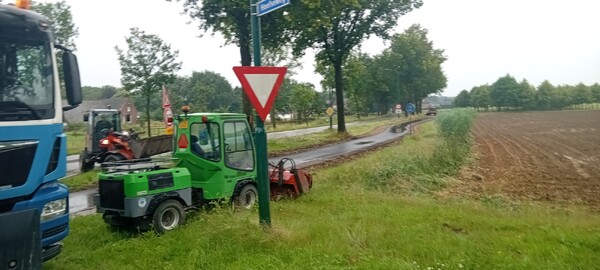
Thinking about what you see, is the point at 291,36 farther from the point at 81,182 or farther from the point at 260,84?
the point at 260,84

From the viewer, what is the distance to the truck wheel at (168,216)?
22.4 feet

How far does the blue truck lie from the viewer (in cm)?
387

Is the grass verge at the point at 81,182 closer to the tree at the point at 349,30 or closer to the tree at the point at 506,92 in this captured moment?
the tree at the point at 349,30

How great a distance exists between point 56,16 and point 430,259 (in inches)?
1525

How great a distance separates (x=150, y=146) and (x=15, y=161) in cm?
980

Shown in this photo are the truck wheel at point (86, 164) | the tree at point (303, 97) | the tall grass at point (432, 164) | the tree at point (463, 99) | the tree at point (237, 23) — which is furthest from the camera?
the tree at point (463, 99)

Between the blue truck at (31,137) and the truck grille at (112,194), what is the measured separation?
1726 mm

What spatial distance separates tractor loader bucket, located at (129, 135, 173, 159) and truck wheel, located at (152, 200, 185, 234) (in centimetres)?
697

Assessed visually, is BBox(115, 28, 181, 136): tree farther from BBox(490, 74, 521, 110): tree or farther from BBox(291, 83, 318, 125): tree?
BBox(490, 74, 521, 110): tree

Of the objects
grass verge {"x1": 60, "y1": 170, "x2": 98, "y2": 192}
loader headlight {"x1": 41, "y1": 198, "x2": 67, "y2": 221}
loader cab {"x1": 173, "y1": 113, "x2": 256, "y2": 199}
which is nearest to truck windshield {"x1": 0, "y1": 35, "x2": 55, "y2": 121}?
loader headlight {"x1": 41, "y1": 198, "x2": 67, "y2": 221}

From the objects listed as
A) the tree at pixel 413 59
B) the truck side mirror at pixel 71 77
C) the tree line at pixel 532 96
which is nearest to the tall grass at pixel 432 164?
the truck side mirror at pixel 71 77

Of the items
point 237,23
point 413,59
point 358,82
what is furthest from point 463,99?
point 237,23

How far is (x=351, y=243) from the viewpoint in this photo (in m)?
5.54

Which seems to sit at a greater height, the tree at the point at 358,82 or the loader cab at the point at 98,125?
the tree at the point at 358,82
